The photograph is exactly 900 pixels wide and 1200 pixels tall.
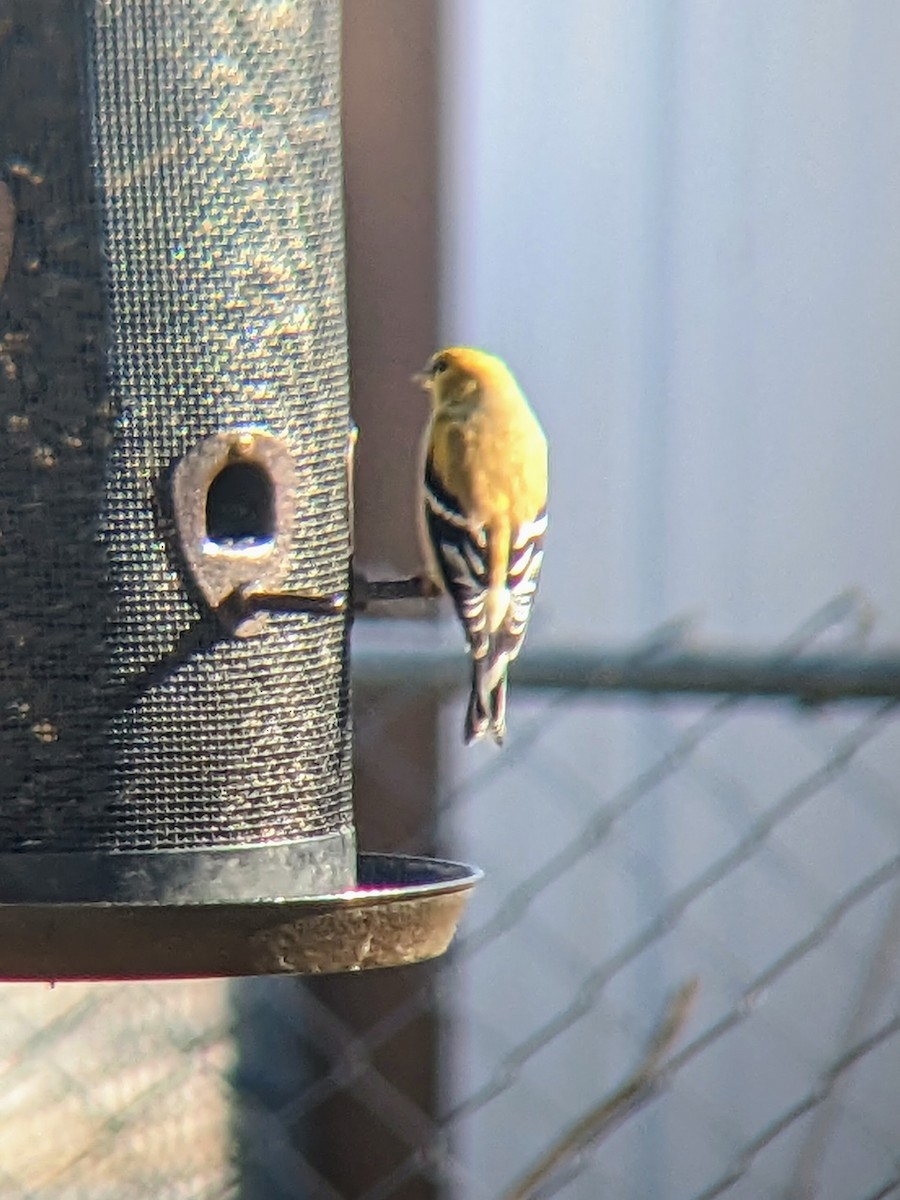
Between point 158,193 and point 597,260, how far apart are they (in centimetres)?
175

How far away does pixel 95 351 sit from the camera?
239 centimetres

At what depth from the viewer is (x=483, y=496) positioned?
342cm

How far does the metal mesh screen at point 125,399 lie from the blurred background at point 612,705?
0.72m

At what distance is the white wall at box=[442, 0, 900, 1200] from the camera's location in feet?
12.4

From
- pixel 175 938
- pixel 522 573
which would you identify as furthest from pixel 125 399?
pixel 522 573

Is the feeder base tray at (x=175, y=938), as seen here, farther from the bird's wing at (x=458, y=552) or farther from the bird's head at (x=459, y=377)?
the bird's head at (x=459, y=377)

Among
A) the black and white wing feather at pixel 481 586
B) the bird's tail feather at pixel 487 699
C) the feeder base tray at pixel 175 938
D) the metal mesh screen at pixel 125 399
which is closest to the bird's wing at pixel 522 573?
the black and white wing feather at pixel 481 586

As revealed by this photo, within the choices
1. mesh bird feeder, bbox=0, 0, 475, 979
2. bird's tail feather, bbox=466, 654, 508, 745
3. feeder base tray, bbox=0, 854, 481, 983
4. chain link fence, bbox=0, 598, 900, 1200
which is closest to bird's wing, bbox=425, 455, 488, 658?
bird's tail feather, bbox=466, 654, 508, 745

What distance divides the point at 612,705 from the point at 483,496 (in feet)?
1.33

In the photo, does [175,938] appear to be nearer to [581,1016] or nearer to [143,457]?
[143,457]

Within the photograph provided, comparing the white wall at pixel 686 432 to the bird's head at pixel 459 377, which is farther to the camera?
the white wall at pixel 686 432

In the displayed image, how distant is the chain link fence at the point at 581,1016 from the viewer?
3.32m

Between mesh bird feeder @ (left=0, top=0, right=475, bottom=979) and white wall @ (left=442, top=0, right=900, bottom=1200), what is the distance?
1251 mm

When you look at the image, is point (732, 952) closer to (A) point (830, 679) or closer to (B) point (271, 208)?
(A) point (830, 679)
